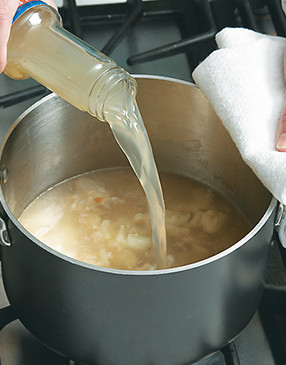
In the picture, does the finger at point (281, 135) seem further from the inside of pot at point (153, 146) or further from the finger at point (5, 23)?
the finger at point (5, 23)

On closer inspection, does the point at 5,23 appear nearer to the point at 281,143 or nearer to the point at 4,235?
the point at 4,235

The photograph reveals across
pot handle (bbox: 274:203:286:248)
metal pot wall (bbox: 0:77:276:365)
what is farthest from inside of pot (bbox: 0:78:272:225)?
pot handle (bbox: 274:203:286:248)

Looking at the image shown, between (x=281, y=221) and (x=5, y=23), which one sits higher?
(x=5, y=23)

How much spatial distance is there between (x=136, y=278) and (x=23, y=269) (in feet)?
0.50

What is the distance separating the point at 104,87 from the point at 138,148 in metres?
0.12

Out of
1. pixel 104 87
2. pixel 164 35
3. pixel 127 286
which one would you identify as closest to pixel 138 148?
pixel 104 87

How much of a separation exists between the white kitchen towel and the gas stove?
20 centimetres

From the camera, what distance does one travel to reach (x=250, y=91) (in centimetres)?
84

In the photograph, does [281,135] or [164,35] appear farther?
[164,35]

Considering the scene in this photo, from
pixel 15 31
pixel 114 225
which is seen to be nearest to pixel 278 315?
pixel 114 225

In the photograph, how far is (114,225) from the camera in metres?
0.98

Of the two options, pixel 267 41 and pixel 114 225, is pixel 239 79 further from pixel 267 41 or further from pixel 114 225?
pixel 114 225

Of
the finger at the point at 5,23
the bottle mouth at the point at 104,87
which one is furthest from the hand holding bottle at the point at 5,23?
the bottle mouth at the point at 104,87

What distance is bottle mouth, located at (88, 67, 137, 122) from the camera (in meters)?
0.73
